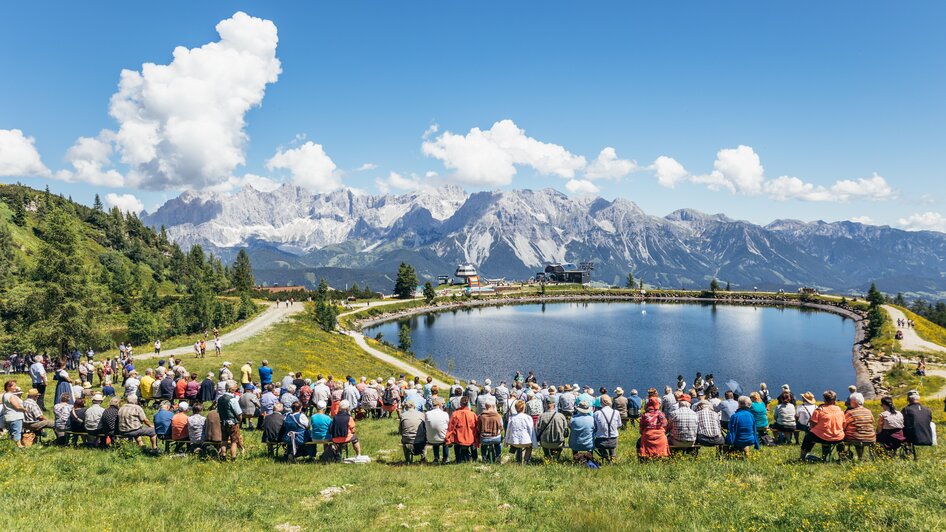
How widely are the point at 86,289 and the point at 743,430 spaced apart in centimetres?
5920

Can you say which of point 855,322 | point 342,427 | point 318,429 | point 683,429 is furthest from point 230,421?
point 855,322

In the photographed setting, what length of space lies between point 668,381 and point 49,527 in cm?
7127

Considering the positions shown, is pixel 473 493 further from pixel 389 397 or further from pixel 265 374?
pixel 265 374

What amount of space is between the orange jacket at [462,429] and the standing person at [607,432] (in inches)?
169

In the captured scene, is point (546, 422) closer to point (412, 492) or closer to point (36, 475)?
point (412, 492)

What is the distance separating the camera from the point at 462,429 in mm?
17375

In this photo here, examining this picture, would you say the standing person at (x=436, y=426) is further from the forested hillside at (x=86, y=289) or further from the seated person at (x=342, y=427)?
the forested hillside at (x=86, y=289)

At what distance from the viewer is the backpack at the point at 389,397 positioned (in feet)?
92.7

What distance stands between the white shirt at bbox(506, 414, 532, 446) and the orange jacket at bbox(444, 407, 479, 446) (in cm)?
128

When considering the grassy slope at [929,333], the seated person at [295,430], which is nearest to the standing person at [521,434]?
the seated person at [295,430]

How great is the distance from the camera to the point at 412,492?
533 inches

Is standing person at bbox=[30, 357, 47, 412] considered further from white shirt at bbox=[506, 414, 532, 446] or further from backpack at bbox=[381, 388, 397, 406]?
white shirt at bbox=[506, 414, 532, 446]

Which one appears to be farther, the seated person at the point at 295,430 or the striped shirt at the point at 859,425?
the seated person at the point at 295,430

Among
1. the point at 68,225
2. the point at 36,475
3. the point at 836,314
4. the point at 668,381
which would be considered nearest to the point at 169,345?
the point at 68,225
